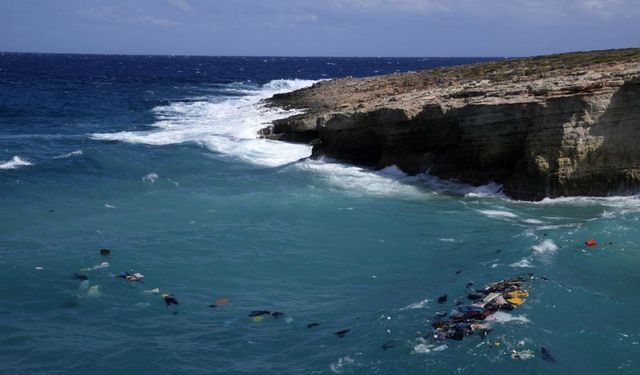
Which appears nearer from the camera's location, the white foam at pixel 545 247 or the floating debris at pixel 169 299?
the floating debris at pixel 169 299

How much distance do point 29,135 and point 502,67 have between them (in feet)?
97.2

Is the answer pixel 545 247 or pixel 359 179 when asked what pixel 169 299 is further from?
pixel 359 179

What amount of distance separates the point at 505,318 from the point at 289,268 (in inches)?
249

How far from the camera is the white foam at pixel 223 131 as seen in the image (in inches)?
1371

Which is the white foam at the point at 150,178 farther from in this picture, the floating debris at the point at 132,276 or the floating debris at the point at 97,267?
the floating debris at the point at 132,276

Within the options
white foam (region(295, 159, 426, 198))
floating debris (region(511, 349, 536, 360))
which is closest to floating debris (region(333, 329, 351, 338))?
floating debris (region(511, 349, 536, 360))

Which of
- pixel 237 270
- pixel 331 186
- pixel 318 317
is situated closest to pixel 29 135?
pixel 331 186

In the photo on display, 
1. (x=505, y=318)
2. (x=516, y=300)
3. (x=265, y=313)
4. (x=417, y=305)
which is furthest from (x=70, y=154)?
(x=505, y=318)

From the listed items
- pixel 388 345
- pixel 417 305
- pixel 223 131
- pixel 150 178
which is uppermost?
pixel 223 131

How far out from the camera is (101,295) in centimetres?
1573

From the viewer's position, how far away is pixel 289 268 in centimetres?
1772

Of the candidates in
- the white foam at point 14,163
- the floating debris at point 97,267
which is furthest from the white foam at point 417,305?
the white foam at point 14,163

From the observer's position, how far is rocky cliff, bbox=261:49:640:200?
75.4 ft

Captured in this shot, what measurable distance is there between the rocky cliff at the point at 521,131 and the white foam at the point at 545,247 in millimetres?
5638
